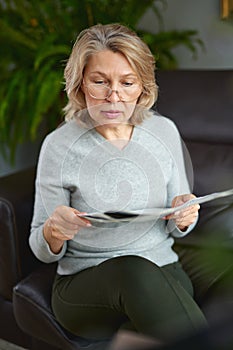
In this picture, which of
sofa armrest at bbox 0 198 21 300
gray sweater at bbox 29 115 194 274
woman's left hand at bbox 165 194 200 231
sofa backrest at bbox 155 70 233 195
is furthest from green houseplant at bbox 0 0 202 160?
woman's left hand at bbox 165 194 200 231

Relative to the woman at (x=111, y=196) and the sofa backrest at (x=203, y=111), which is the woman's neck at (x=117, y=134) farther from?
the sofa backrest at (x=203, y=111)

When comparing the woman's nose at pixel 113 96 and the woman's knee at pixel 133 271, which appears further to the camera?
the woman's knee at pixel 133 271

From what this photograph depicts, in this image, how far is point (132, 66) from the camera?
94cm

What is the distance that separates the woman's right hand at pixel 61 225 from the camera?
1023mm

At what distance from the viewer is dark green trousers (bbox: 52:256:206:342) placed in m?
0.99

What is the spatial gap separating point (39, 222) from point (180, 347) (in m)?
0.92

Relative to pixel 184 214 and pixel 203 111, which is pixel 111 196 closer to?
pixel 184 214

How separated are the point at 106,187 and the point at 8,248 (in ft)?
1.32

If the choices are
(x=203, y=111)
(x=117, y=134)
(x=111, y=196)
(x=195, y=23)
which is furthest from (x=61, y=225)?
(x=195, y=23)

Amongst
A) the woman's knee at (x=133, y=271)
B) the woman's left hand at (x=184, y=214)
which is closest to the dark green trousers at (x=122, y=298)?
the woman's knee at (x=133, y=271)

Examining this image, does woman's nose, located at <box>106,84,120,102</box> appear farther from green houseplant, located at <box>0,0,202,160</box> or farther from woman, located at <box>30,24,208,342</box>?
green houseplant, located at <box>0,0,202,160</box>

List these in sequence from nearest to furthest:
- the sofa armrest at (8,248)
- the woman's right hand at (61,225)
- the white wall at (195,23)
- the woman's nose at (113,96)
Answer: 1. the woman's nose at (113,96)
2. the woman's right hand at (61,225)
3. the sofa armrest at (8,248)
4. the white wall at (195,23)

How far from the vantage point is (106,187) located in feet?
3.60

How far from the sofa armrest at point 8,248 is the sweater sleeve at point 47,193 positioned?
0.61 feet
